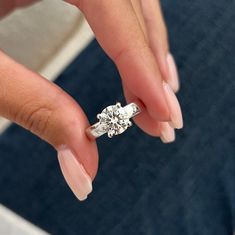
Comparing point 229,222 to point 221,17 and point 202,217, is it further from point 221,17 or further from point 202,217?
point 221,17

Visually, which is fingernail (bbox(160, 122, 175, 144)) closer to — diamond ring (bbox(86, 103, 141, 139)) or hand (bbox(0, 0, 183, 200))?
Result: hand (bbox(0, 0, 183, 200))

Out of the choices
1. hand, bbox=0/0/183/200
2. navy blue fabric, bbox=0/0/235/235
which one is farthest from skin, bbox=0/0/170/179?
navy blue fabric, bbox=0/0/235/235

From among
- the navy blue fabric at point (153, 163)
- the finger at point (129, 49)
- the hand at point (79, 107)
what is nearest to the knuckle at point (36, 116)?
the hand at point (79, 107)

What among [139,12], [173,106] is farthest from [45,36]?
[173,106]

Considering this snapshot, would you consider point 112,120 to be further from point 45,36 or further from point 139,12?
point 45,36

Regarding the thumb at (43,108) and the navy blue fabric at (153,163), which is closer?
the thumb at (43,108)

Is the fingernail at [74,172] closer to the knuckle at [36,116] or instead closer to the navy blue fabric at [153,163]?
the knuckle at [36,116]

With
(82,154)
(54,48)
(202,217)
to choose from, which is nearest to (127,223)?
(202,217)
